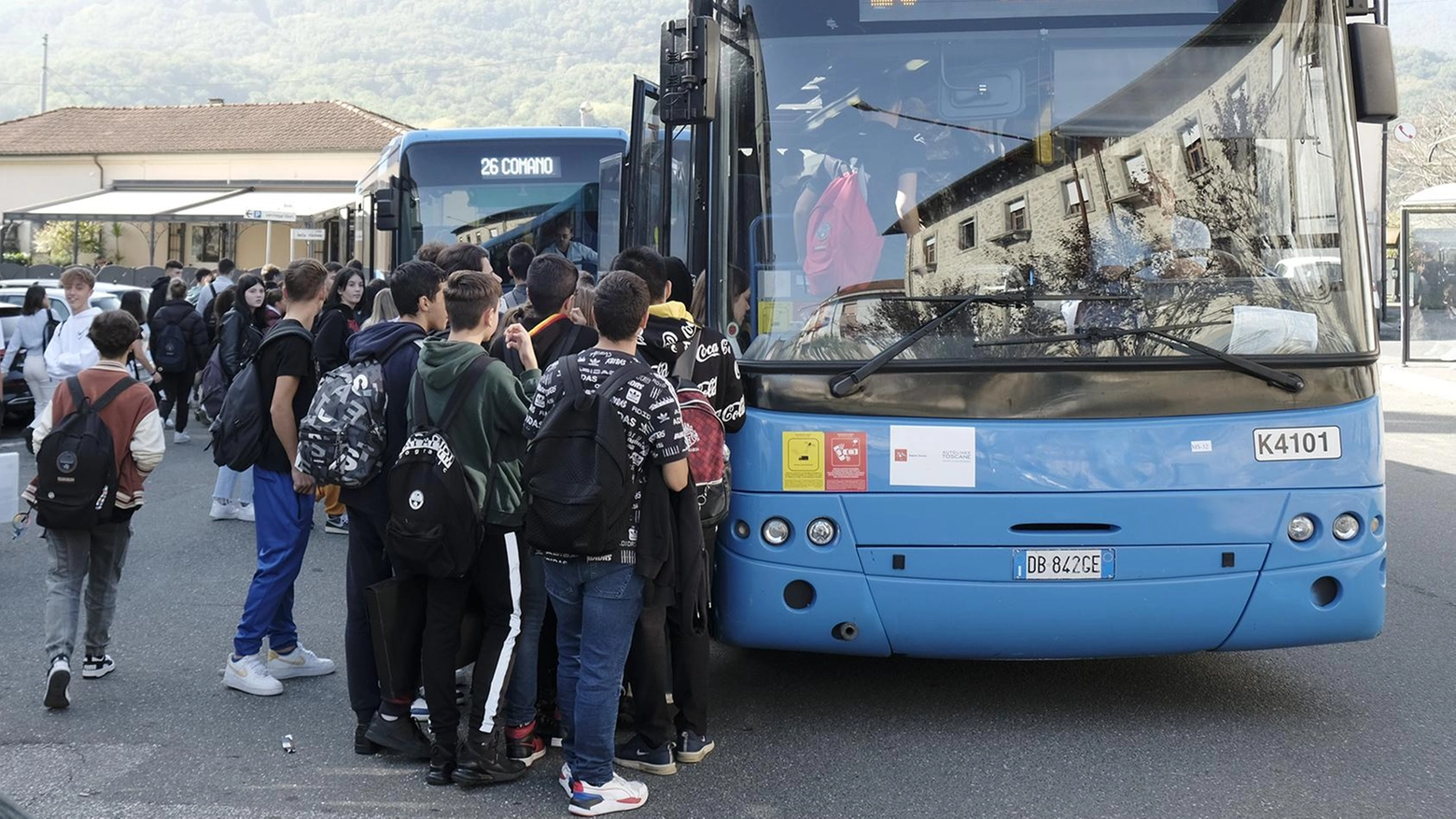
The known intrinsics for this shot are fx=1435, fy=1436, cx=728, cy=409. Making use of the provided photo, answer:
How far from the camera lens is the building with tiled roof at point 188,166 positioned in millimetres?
55094

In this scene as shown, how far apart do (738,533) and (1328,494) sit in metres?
2.26

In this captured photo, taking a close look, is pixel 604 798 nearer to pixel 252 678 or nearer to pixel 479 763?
pixel 479 763

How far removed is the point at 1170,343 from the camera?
17.6ft

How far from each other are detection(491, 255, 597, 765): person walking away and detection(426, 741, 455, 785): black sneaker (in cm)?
23

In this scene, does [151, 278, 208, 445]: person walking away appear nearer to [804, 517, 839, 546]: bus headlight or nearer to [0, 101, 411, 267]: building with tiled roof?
[804, 517, 839, 546]: bus headlight

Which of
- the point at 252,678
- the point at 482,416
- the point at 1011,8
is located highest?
the point at 1011,8

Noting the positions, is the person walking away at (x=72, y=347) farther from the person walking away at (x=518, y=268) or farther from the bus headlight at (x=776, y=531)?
the bus headlight at (x=776, y=531)

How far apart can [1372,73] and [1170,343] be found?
4.76 ft

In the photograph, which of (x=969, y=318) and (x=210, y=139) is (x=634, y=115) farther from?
(x=210, y=139)

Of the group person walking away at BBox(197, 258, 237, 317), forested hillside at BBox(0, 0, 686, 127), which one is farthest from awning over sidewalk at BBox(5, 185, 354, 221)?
forested hillside at BBox(0, 0, 686, 127)

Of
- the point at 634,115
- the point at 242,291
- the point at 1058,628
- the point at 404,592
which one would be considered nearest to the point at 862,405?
the point at 1058,628

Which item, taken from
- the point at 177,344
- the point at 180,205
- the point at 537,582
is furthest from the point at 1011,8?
the point at 180,205

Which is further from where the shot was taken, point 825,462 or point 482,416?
point 825,462

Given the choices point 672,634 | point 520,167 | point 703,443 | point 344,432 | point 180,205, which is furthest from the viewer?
point 180,205
